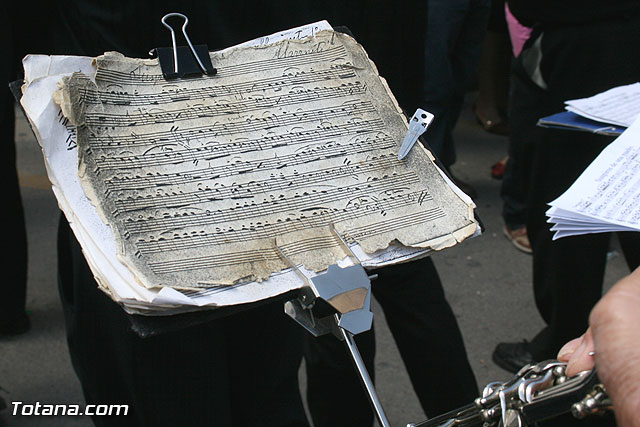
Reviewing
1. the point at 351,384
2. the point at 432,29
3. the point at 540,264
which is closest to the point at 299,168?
the point at 351,384

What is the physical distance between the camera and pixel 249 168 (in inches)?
37.4

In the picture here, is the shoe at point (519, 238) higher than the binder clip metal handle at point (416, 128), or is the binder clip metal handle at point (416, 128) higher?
the binder clip metal handle at point (416, 128)

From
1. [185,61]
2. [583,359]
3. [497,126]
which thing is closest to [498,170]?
[497,126]

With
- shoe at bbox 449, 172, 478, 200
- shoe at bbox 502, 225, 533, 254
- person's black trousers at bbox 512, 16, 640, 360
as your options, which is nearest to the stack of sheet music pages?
person's black trousers at bbox 512, 16, 640, 360

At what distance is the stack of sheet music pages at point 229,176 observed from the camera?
843 millimetres

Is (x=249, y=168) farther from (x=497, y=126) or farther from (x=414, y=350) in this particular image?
(x=497, y=126)

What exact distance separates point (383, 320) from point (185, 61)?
1.73m

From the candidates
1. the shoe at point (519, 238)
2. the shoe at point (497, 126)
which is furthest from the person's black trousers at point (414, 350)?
the shoe at point (497, 126)

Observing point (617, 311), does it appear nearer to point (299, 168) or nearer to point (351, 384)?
point (299, 168)

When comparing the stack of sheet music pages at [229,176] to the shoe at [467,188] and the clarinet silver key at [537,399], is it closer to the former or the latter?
the clarinet silver key at [537,399]

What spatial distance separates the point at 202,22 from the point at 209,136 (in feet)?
1.23

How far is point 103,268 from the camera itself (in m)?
0.81

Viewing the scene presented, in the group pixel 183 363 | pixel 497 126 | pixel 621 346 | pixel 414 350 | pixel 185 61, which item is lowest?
pixel 497 126

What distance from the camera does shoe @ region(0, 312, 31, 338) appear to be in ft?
8.03
